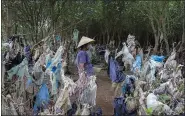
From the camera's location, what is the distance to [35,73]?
253 inches

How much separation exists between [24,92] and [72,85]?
3.37ft

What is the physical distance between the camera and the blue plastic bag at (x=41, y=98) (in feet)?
18.4

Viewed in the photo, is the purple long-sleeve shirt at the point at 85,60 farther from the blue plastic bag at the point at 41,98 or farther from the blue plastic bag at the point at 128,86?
the blue plastic bag at the point at 41,98

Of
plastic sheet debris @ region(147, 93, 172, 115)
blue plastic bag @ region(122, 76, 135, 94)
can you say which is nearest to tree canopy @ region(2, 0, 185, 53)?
blue plastic bag @ region(122, 76, 135, 94)

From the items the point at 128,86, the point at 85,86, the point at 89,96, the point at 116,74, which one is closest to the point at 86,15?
the point at 116,74

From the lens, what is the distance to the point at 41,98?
5684mm

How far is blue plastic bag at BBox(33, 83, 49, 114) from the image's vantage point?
5.62 m

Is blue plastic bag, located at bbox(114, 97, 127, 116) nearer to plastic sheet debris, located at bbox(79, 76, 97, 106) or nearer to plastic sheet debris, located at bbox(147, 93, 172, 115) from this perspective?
plastic sheet debris, located at bbox(79, 76, 97, 106)

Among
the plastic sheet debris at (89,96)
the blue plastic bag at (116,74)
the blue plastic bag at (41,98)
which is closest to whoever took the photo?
the plastic sheet debris at (89,96)

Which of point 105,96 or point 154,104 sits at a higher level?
point 154,104

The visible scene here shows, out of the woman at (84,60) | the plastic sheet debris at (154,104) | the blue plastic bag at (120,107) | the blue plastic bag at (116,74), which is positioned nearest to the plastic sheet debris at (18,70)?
the woman at (84,60)

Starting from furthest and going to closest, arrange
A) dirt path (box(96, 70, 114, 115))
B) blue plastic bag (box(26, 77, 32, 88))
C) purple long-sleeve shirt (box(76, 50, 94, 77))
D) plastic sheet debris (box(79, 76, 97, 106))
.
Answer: dirt path (box(96, 70, 114, 115)) < purple long-sleeve shirt (box(76, 50, 94, 77)) < blue plastic bag (box(26, 77, 32, 88)) < plastic sheet debris (box(79, 76, 97, 106))

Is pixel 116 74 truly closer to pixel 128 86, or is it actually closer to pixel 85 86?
pixel 128 86

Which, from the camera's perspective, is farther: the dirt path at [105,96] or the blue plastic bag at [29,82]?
the dirt path at [105,96]
